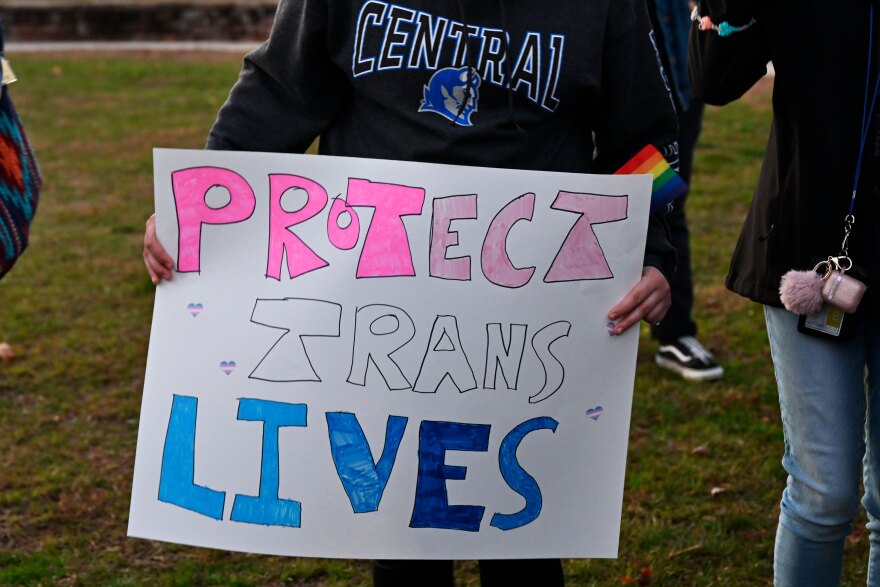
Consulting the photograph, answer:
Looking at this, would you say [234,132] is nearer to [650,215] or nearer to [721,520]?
[650,215]

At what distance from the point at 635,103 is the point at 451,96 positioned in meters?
0.35

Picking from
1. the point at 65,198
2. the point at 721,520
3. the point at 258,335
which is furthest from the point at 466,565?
the point at 65,198

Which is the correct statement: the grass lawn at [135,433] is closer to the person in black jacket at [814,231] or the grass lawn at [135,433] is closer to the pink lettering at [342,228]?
the person in black jacket at [814,231]

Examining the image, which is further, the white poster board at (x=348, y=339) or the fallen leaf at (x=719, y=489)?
the fallen leaf at (x=719, y=489)

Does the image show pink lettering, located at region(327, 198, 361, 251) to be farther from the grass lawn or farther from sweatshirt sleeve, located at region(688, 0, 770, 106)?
the grass lawn

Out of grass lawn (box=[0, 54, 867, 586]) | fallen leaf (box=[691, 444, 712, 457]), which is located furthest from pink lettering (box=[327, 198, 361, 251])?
fallen leaf (box=[691, 444, 712, 457])

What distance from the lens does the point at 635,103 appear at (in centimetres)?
219

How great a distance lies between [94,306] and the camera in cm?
534

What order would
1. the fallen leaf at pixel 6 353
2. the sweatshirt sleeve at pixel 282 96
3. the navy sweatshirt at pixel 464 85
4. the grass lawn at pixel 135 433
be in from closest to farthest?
the navy sweatshirt at pixel 464 85
the sweatshirt sleeve at pixel 282 96
the grass lawn at pixel 135 433
the fallen leaf at pixel 6 353

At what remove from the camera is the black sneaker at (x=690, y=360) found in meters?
4.46

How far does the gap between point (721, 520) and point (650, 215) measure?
1481mm

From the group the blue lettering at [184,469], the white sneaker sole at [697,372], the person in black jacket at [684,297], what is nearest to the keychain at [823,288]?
the blue lettering at [184,469]

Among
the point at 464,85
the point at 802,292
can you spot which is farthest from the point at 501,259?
the point at 802,292

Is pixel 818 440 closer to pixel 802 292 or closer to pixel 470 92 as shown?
pixel 802 292
